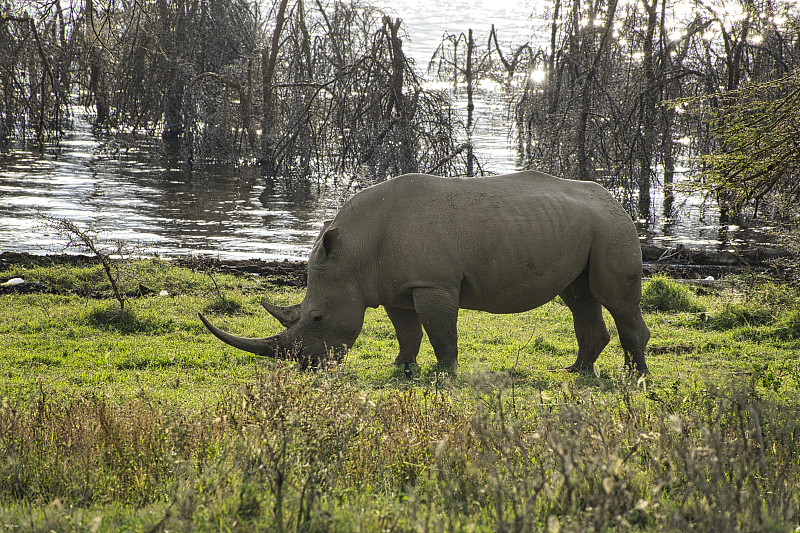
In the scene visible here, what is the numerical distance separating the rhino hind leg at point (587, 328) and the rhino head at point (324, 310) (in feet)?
7.41

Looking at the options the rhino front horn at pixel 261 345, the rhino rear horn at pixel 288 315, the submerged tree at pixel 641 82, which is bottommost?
the rhino front horn at pixel 261 345

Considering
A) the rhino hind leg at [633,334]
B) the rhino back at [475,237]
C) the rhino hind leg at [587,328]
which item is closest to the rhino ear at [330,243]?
the rhino back at [475,237]

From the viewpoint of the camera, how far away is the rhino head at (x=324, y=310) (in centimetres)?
741

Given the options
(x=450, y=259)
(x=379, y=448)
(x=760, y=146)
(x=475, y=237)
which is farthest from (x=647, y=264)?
(x=379, y=448)

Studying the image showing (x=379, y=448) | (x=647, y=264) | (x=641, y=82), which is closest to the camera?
(x=379, y=448)

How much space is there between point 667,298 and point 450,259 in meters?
4.94

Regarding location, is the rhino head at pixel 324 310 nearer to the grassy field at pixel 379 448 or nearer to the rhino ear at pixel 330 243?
the rhino ear at pixel 330 243

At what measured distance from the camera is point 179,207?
19.0m

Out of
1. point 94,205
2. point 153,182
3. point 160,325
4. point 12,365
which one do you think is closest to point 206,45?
point 153,182

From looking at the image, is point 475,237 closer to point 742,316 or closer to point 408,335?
point 408,335

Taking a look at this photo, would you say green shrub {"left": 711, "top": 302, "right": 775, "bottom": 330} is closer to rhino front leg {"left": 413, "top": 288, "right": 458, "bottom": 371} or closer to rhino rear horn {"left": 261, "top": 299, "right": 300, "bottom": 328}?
rhino front leg {"left": 413, "top": 288, "right": 458, "bottom": 371}

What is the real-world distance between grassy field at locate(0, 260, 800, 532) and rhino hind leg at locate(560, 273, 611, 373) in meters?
0.28

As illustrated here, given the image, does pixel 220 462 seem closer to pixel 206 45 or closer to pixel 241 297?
pixel 241 297

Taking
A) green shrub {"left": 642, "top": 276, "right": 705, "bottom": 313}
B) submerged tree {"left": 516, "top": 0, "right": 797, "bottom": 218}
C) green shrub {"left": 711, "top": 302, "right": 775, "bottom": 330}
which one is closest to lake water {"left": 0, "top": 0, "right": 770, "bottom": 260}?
submerged tree {"left": 516, "top": 0, "right": 797, "bottom": 218}
